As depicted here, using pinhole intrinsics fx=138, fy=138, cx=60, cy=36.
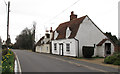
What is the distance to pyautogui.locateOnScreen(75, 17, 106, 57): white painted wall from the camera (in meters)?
24.0

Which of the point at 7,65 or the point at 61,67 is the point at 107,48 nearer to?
the point at 61,67

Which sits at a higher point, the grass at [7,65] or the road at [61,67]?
the grass at [7,65]

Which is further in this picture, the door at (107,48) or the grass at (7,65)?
the door at (107,48)

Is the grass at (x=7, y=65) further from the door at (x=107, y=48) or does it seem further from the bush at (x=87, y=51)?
the door at (x=107, y=48)

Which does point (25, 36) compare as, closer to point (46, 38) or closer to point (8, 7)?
point (46, 38)

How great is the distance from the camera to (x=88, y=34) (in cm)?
2456

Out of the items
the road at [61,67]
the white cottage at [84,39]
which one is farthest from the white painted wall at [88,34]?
the road at [61,67]

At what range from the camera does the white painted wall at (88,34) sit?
24.0 m

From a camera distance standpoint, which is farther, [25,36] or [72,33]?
[25,36]

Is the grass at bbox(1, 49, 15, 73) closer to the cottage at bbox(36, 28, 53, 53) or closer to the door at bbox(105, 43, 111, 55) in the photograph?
the door at bbox(105, 43, 111, 55)

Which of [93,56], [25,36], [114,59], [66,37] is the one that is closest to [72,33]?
[66,37]

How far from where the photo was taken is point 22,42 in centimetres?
8306

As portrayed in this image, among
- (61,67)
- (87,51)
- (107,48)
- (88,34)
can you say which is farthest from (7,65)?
(107,48)

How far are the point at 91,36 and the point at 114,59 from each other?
32.3ft
